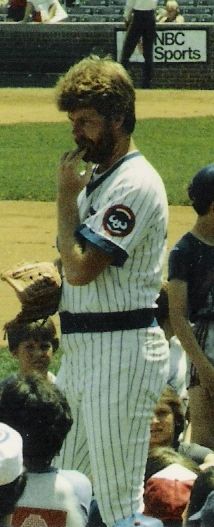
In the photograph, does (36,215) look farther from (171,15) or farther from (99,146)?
(171,15)

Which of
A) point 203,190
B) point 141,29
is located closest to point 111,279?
point 203,190

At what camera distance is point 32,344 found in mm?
6332

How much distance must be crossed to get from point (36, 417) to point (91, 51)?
19691 millimetres

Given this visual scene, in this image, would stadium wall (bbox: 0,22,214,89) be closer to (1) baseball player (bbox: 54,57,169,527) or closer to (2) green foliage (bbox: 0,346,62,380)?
(2) green foliage (bbox: 0,346,62,380)

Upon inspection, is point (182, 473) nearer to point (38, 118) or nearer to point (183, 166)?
point (183, 166)

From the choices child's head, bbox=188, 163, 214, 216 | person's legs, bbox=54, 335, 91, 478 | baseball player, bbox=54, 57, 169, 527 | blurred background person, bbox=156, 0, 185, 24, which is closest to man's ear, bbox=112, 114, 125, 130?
baseball player, bbox=54, 57, 169, 527

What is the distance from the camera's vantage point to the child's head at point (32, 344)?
6.31 metres

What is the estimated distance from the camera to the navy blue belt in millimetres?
4953

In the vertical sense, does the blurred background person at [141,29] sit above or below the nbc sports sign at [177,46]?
above

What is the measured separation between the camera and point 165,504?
4547 millimetres

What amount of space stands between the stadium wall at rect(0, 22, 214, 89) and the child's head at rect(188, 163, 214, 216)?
1756 centimetres

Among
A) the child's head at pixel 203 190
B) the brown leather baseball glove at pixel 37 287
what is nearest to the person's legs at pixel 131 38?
the child's head at pixel 203 190

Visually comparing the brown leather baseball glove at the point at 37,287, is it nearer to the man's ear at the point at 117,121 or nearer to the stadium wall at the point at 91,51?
the man's ear at the point at 117,121

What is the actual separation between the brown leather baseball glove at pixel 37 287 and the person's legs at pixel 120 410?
0.28 metres
